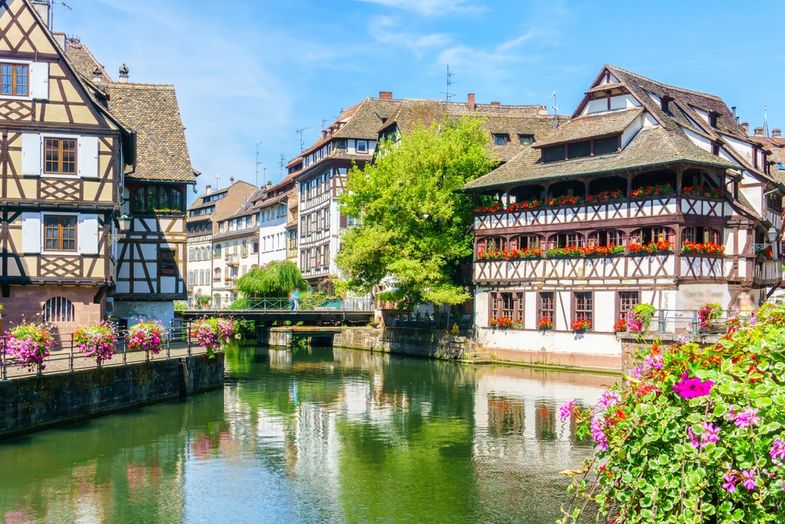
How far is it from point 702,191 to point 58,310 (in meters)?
25.7

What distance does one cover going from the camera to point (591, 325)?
1602 inches

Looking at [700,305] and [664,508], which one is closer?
[664,508]

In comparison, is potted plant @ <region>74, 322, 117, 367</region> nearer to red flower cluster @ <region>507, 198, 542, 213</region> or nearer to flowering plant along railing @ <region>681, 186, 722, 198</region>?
red flower cluster @ <region>507, 198, 542, 213</region>

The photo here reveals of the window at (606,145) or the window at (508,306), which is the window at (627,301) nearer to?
the window at (508,306)

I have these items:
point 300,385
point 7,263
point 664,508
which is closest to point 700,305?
point 300,385

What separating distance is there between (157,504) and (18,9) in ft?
71.4

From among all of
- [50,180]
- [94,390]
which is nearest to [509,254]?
[50,180]

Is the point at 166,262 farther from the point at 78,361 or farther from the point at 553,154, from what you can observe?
the point at 553,154

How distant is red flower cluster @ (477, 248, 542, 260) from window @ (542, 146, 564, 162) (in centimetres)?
446

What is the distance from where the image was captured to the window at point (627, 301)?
39000 millimetres

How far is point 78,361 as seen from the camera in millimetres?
26781

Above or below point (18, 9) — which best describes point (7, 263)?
below

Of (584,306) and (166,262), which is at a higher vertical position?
(166,262)

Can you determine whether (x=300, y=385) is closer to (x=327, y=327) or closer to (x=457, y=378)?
(x=457, y=378)
